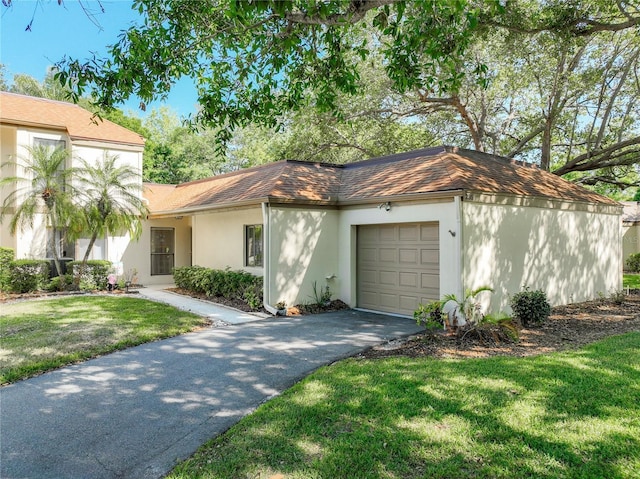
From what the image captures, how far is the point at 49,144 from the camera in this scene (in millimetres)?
16109

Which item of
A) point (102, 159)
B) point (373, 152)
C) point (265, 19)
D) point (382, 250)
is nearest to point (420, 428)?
point (265, 19)

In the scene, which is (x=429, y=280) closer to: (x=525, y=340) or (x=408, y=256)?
(x=408, y=256)

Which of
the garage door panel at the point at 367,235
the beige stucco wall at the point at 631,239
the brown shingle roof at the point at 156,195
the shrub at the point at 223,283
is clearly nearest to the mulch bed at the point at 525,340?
the garage door panel at the point at 367,235

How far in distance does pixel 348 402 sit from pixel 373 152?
18307mm

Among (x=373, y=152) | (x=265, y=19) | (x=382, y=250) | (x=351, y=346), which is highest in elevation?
(x=373, y=152)

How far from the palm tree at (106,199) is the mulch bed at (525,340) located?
1099cm

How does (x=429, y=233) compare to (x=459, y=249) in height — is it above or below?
above

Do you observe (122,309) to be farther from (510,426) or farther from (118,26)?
(510,426)

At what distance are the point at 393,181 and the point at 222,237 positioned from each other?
6.47 m

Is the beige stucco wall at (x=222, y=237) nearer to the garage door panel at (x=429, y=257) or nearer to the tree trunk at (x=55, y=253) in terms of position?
the tree trunk at (x=55, y=253)

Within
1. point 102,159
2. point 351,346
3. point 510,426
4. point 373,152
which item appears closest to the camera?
point 510,426

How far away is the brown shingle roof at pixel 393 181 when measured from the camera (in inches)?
402

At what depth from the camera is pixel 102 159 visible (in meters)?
16.5

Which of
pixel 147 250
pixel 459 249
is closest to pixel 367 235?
pixel 459 249
